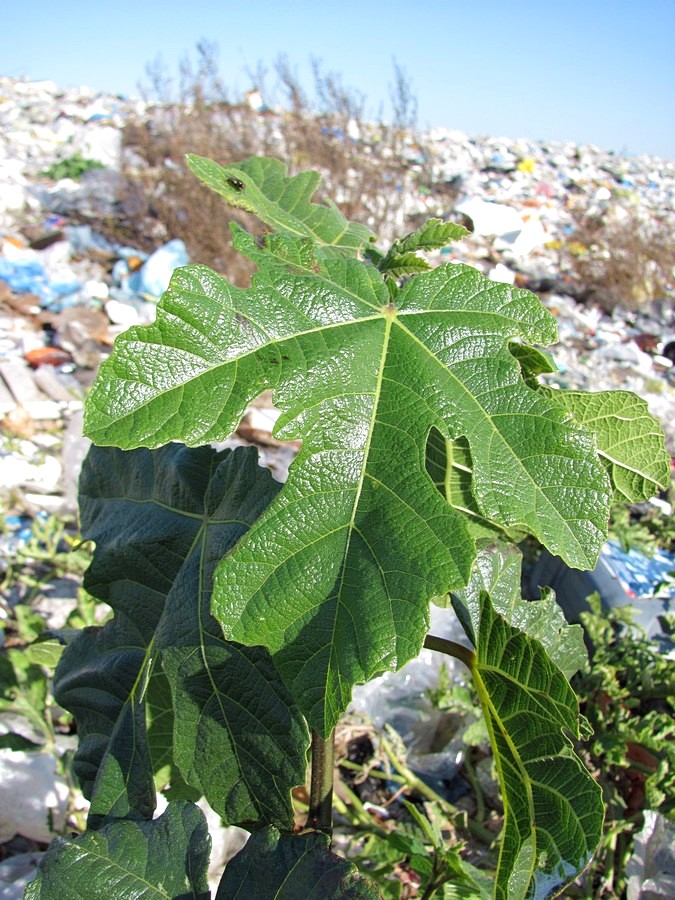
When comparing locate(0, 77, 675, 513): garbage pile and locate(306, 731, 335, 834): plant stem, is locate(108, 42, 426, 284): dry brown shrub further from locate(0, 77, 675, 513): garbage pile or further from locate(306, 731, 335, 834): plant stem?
locate(306, 731, 335, 834): plant stem

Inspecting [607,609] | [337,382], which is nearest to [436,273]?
[337,382]

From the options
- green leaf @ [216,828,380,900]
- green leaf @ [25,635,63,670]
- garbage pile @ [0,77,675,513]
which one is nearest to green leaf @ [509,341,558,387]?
garbage pile @ [0,77,675,513]

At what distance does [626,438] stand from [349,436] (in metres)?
0.38

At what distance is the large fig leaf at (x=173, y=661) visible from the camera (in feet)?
2.65

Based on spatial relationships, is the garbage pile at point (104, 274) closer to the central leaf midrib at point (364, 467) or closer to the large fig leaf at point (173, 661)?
the central leaf midrib at point (364, 467)

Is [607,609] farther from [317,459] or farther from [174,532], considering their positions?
[317,459]

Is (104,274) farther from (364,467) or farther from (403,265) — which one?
(364,467)

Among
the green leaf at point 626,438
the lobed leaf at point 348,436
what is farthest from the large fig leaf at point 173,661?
the green leaf at point 626,438

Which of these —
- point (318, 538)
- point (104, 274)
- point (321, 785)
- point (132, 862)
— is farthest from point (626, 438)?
point (104, 274)

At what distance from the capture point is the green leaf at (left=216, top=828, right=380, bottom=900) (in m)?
0.74

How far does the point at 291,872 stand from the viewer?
775mm

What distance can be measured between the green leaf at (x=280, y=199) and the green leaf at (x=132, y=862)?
707 millimetres

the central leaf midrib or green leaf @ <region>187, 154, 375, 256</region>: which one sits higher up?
green leaf @ <region>187, 154, 375, 256</region>

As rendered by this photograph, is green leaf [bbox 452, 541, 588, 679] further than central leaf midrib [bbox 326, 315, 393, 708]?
Yes
